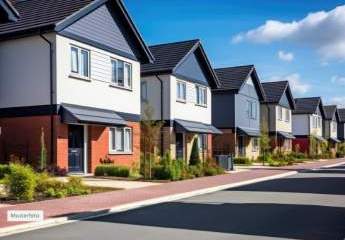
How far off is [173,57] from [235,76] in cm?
1226

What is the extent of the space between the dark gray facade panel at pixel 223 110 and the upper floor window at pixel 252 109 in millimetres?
3446

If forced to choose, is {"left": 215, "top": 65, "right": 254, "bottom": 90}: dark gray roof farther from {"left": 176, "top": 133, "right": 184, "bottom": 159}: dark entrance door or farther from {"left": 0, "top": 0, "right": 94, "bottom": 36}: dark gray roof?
{"left": 0, "top": 0, "right": 94, "bottom": 36}: dark gray roof

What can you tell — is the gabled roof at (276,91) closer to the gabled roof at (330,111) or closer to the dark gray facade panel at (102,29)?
the gabled roof at (330,111)

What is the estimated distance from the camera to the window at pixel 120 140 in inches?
1115

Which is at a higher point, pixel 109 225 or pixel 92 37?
pixel 92 37

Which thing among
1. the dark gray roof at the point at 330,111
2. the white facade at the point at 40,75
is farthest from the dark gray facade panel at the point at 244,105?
the dark gray roof at the point at 330,111

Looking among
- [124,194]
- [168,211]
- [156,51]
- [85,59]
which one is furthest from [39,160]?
[156,51]

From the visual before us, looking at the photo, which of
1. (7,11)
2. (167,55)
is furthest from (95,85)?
(167,55)

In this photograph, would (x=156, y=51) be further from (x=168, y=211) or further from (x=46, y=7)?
(x=168, y=211)

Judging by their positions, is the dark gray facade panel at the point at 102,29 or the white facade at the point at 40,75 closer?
the white facade at the point at 40,75

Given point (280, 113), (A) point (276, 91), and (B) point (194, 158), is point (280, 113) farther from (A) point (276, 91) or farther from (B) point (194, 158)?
(B) point (194, 158)

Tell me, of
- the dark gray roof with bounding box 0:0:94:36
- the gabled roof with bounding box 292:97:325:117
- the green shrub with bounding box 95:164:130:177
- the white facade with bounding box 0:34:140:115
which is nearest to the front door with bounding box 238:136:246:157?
the gabled roof with bounding box 292:97:325:117

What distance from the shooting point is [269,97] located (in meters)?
58.4

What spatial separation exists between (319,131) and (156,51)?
139ft
